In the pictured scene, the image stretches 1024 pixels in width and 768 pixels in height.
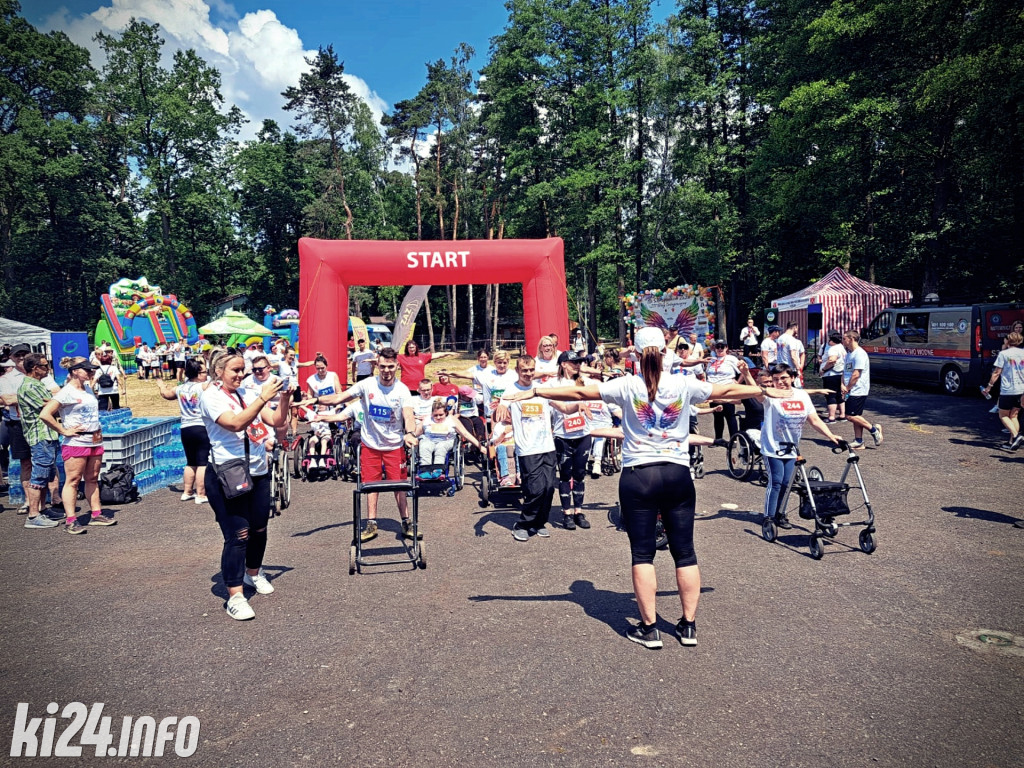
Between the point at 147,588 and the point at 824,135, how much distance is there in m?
24.7

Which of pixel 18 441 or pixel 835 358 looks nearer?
pixel 18 441

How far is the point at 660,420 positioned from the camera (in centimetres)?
411

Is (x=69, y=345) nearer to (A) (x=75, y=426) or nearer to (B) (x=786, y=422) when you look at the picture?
(A) (x=75, y=426)

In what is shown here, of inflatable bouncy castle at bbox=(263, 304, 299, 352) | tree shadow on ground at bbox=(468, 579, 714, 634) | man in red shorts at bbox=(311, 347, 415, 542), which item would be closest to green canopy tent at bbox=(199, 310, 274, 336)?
inflatable bouncy castle at bbox=(263, 304, 299, 352)

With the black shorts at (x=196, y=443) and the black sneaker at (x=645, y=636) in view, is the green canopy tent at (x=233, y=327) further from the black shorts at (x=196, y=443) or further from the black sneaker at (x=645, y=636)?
the black sneaker at (x=645, y=636)

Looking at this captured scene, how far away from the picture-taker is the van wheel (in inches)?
616

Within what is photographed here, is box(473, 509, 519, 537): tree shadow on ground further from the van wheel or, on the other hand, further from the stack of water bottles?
the van wheel

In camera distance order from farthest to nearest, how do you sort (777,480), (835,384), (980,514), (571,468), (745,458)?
1. (835,384)
2. (745,458)
3. (571,468)
4. (980,514)
5. (777,480)

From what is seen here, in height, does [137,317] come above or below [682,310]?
above

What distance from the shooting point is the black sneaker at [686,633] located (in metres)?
4.20

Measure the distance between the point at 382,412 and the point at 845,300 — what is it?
2395 centimetres

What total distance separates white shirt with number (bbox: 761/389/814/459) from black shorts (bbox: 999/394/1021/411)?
241 inches

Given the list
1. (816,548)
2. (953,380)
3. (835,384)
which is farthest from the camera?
(953,380)

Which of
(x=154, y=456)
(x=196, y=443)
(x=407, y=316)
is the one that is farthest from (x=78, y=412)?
(x=407, y=316)
